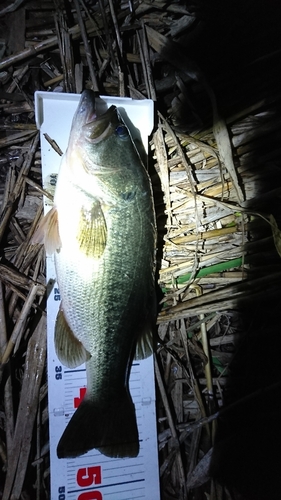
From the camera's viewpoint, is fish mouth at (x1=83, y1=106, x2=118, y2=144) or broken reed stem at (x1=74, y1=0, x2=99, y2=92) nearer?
fish mouth at (x1=83, y1=106, x2=118, y2=144)

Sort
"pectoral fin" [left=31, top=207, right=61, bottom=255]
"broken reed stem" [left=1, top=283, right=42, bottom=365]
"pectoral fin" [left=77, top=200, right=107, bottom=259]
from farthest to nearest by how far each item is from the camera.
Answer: "broken reed stem" [left=1, top=283, right=42, bottom=365], "pectoral fin" [left=31, top=207, right=61, bottom=255], "pectoral fin" [left=77, top=200, right=107, bottom=259]

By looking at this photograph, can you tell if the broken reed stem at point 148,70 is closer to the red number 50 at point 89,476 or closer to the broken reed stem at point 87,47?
the broken reed stem at point 87,47

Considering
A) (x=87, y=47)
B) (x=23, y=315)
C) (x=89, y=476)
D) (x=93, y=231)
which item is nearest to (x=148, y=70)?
(x=87, y=47)

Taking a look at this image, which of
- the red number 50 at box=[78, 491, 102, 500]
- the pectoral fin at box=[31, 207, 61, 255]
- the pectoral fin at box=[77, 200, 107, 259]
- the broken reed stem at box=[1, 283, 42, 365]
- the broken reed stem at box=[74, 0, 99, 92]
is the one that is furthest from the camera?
the broken reed stem at box=[74, 0, 99, 92]

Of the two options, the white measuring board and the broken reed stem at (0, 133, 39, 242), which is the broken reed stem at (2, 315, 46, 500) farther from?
the broken reed stem at (0, 133, 39, 242)

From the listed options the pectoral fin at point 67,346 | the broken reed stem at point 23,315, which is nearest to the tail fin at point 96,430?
the pectoral fin at point 67,346

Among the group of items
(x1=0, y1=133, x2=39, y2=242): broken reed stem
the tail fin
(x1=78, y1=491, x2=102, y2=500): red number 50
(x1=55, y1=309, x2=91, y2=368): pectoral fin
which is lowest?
(x1=78, y1=491, x2=102, y2=500): red number 50

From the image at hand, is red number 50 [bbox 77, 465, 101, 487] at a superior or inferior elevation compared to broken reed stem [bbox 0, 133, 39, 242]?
inferior

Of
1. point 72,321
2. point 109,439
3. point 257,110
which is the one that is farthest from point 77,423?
point 257,110

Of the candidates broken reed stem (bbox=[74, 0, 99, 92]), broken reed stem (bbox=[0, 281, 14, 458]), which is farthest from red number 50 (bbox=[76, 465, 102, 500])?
broken reed stem (bbox=[74, 0, 99, 92])

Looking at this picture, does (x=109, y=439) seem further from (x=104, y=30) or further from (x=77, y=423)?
(x=104, y=30)
